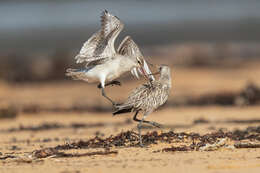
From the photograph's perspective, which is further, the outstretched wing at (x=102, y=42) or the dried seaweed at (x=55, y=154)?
the outstretched wing at (x=102, y=42)

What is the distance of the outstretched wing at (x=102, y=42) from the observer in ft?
40.0

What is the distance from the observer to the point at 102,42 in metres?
12.6

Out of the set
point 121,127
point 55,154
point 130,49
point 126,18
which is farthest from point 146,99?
point 126,18

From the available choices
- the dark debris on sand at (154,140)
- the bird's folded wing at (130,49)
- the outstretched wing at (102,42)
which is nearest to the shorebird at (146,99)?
the dark debris on sand at (154,140)

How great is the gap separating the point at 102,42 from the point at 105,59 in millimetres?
384

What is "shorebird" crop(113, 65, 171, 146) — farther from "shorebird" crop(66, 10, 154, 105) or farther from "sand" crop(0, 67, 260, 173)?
"shorebird" crop(66, 10, 154, 105)

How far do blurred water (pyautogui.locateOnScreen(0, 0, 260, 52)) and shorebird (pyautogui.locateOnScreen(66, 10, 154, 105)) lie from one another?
24557 mm

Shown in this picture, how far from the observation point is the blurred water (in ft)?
133

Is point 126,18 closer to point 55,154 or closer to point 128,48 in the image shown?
point 128,48

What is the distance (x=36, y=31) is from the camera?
144ft

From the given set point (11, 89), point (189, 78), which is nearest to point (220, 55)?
point (189, 78)

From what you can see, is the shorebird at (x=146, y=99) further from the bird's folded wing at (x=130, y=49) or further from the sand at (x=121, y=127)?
the bird's folded wing at (x=130, y=49)

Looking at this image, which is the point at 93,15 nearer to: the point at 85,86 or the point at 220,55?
the point at 220,55

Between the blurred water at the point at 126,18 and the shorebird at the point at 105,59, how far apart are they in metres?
24.6
